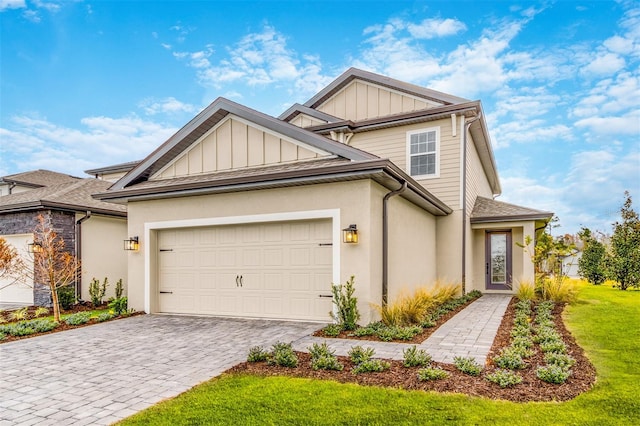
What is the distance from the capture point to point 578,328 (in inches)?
297

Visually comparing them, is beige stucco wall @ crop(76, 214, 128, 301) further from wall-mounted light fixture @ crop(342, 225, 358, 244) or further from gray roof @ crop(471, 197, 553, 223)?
gray roof @ crop(471, 197, 553, 223)

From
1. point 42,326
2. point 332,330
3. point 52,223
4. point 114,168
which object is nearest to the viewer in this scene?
point 332,330

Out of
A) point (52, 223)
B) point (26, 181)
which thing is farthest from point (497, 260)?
point (26, 181)

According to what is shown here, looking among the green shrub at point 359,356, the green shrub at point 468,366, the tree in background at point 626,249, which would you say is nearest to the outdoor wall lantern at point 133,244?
the green shrub at point 359,356

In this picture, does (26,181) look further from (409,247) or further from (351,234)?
(351,234)

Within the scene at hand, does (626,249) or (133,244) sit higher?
(133,244)

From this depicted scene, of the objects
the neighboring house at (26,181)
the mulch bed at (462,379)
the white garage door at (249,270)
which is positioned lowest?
the mulch bed at (462,379)

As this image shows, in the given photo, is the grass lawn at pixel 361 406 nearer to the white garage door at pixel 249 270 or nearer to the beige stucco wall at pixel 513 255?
the white garage door at pixel 249 270

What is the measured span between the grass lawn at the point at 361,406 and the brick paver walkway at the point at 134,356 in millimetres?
426

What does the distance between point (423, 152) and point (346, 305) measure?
6992 mm

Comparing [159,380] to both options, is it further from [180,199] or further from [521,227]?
[521,227]

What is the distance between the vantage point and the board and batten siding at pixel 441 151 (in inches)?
480

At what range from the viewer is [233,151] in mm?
9516

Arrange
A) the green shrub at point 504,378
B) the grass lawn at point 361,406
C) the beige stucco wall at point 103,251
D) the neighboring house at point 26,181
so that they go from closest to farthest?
the grass lawn at point 361,406 < the green shrub at point 504,378 < the beige stucco wall at point 103,251 < the neighboring house at point 26,181
